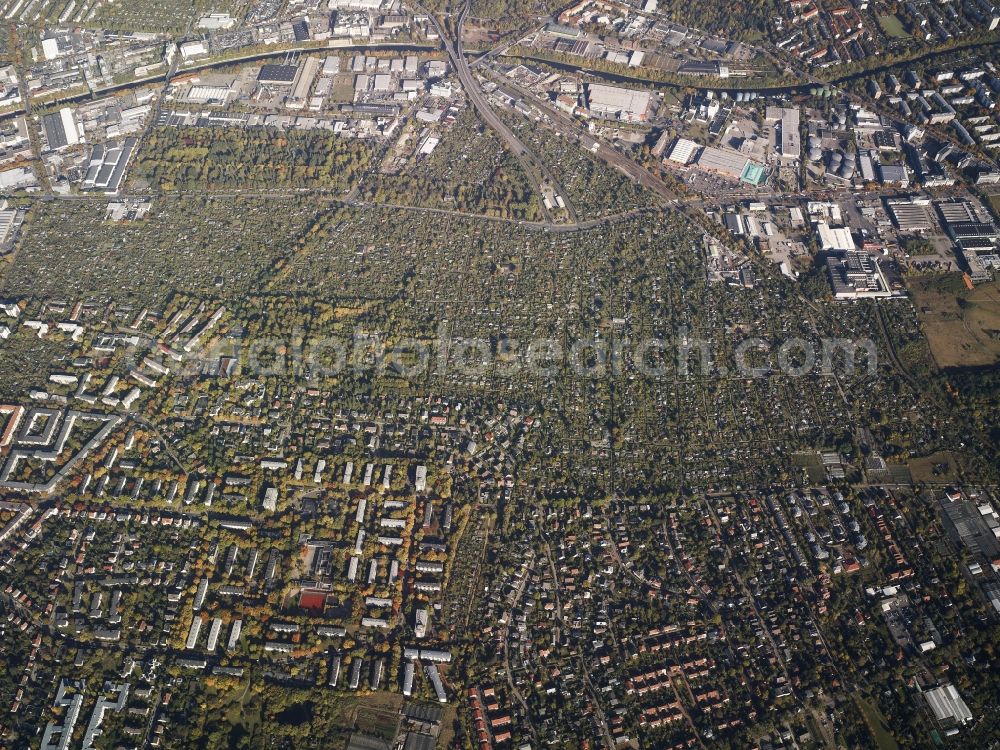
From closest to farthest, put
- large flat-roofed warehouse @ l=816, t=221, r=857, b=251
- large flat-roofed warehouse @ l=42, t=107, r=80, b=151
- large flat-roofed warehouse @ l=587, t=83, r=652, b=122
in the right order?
1. large flat-roofed warehouse @ l=816, t=221, r=857, b=251
2. large flat-roofed warehouse @ l=42, t=107, r=80, b=151
3. large flat-roofed warehouse @ l=587, t=83, r=652, b=122

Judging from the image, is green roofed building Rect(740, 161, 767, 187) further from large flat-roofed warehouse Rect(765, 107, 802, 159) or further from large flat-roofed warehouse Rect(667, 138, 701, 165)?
large flat-roofed warehouse Rect(667, 138, 701, 165)

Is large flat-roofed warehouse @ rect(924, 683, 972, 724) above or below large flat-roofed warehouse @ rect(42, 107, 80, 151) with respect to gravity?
below

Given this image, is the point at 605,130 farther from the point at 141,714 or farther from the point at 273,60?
the point at 141,714

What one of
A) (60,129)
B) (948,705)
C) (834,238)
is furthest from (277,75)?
(948,705)

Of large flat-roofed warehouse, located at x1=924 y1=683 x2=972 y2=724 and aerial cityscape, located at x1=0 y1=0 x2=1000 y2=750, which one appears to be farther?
aerial cityscape, located at x1=0 y1=0 x2=1000 y2=750

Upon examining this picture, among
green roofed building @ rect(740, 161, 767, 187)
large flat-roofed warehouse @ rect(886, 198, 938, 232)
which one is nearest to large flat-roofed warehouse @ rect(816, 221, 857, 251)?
large flat-roofed warehouse @ rect(886, 198, 938, 232)

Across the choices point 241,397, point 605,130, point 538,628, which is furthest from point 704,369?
point 241,397

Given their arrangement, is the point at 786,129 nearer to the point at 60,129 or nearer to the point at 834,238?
the point at 834,238
